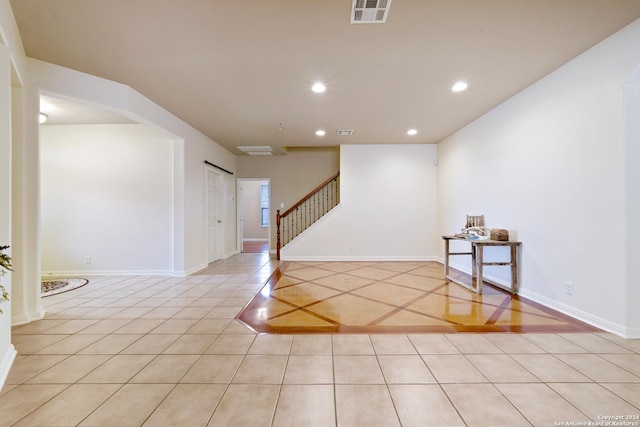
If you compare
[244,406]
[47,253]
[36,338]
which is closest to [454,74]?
[244,406]

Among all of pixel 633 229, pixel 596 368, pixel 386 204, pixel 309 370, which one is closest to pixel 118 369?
pixel 309 370

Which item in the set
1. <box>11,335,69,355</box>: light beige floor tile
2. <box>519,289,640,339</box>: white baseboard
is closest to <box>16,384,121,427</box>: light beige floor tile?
<box>11,335,69,355</box>: light beige floor tile

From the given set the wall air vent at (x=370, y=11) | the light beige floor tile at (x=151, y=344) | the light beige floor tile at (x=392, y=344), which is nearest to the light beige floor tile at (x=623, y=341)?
the light beige floor tile at (x=392, y=344)

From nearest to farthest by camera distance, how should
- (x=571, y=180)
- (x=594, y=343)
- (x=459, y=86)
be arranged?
1. (x=594, y=343)
2. (x=571, y=180)
3. (x=459, y=86)

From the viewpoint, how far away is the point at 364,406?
1.55 metres

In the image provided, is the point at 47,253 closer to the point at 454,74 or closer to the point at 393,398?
the point at 393,398

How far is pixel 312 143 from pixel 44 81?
14.3 feet

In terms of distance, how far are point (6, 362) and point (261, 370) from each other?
1.82 metres

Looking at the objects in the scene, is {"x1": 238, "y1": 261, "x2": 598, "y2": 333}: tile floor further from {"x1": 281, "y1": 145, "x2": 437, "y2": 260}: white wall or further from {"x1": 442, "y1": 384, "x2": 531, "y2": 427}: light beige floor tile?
{"x1": 281, "y1": 145, "x2": 437, "y2": 260}: white wall

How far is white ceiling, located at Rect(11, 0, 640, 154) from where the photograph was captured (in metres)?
2.15

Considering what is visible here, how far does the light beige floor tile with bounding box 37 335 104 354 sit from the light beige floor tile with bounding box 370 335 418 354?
2496 mm

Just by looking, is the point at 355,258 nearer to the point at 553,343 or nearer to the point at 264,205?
the point at 553,343

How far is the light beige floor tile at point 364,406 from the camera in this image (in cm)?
144

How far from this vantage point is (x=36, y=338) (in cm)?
244
